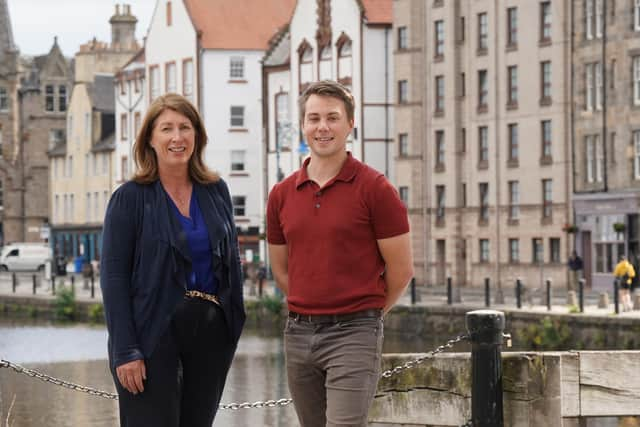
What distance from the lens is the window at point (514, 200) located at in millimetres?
67750

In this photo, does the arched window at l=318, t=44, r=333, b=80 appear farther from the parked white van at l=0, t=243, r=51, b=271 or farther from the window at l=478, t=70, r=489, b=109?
the parked white van at l=0, t=243, r=51, b=271

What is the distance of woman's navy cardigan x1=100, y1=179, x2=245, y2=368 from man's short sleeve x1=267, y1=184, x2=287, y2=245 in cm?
46

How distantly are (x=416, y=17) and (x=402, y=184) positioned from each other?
6542 millimetres

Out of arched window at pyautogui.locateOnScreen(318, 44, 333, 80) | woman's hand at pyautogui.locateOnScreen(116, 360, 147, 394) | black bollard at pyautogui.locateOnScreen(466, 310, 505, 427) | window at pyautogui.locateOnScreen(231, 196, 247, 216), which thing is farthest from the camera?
window at pyautogui.locateOnScreen(231, 196, 247, 216)

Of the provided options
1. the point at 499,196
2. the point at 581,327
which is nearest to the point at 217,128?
the point at 499,196

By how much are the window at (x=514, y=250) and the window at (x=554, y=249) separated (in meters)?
1.68

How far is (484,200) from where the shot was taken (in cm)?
7000

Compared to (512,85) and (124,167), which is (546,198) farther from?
(124,167)

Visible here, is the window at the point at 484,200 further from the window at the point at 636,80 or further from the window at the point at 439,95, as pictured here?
the window at the point at 636,80

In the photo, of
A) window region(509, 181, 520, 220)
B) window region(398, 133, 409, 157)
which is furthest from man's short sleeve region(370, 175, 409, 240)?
window region(398, 133, 409, 157)

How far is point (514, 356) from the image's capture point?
10430 mm

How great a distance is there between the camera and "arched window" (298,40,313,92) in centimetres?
8000

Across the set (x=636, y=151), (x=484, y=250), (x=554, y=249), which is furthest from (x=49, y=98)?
(x=636, y=151)

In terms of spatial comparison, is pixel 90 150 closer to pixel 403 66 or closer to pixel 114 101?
pixel 114 101
